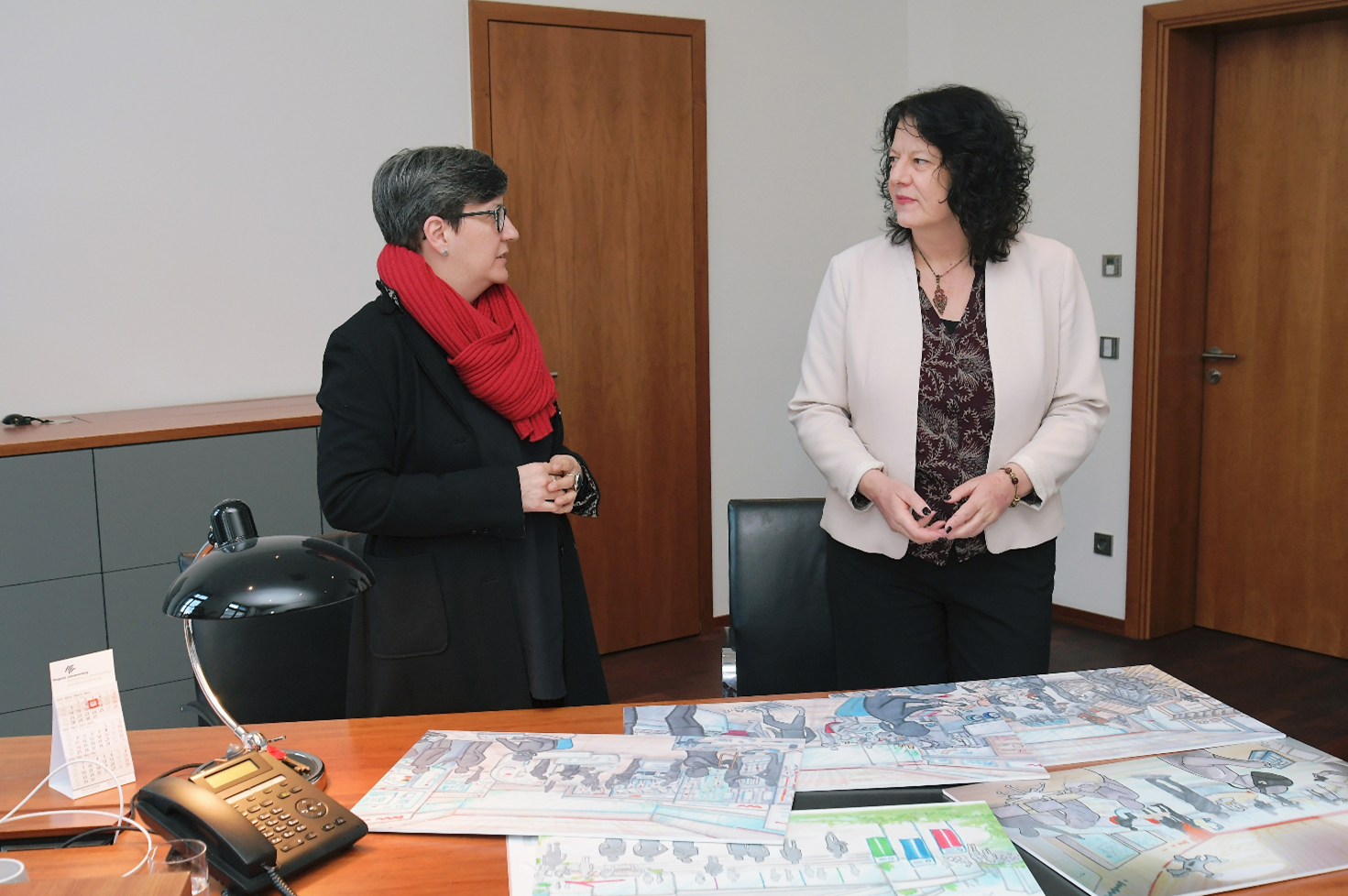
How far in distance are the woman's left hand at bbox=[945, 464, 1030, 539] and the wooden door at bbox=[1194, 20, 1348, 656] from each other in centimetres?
281

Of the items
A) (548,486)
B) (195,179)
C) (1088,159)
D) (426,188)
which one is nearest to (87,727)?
(548,486)

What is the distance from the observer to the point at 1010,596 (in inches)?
82.7

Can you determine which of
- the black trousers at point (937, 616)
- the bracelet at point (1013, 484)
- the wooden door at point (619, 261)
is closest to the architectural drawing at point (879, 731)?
the black trousers at point (937, 616)

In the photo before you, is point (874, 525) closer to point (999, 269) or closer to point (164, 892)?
point (999, 269)

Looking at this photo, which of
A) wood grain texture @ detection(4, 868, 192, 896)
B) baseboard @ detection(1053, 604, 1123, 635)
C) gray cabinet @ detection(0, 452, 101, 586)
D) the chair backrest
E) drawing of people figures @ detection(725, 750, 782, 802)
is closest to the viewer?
→ wood grain texture @ detection(4, 868, 192, 896)

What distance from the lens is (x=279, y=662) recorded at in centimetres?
221

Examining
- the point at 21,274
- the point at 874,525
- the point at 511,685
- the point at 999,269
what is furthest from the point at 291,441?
the point at 999,269

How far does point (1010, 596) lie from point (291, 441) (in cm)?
216

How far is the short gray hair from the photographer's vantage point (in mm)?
2053

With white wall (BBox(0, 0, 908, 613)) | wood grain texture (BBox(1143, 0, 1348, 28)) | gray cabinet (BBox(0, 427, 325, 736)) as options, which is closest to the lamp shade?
gray cabinet (BBox(0, 427, 325, 736))

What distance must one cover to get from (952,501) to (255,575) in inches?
48.1

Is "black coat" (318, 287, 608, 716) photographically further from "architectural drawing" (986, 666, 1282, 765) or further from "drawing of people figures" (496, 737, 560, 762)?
"architectural drawing" (986, 666, 1282, 765)

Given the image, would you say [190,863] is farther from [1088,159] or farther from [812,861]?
[1088,159]

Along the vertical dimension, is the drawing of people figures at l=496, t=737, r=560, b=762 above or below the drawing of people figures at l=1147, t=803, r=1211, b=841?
above
